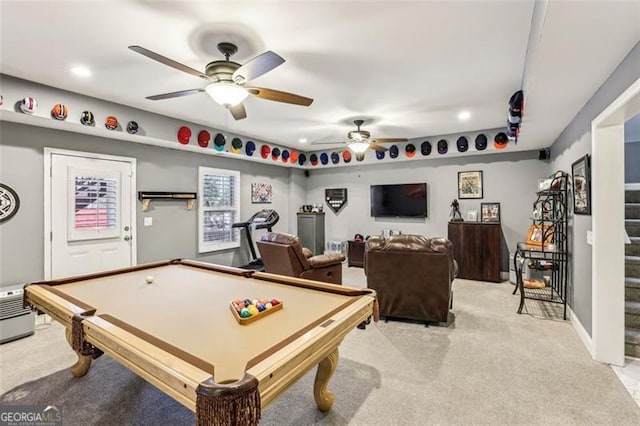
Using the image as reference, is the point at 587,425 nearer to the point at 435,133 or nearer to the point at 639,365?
the point at 639,365

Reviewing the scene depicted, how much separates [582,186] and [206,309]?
3718 millimetres

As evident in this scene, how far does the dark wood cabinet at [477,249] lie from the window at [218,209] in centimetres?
424

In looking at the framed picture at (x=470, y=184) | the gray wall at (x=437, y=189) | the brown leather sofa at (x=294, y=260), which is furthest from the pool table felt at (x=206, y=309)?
the framed picture at (x=470, y=184)

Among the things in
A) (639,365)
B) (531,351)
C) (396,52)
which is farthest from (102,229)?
(639,365)

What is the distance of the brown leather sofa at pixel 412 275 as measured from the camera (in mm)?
3365

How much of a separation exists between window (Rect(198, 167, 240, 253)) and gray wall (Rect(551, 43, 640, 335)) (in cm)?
534

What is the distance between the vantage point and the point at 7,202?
3430mm

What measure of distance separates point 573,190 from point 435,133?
2645 mm

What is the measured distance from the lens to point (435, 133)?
225 inches

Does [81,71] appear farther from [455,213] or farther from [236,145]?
[455,213]

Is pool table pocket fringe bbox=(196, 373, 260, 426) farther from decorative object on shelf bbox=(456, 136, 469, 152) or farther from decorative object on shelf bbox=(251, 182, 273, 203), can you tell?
decorative object on shelf bbox=(251, 182, 273, 203)

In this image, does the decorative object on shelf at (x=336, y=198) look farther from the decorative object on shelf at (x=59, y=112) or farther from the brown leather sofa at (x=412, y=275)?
the decorative object on shelf at (x=59, y=112)

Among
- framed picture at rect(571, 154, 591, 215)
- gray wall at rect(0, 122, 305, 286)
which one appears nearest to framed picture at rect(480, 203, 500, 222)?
framed picture at rect(571, 154, 591, 215)

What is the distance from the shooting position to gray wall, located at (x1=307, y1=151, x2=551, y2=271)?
5.71m
